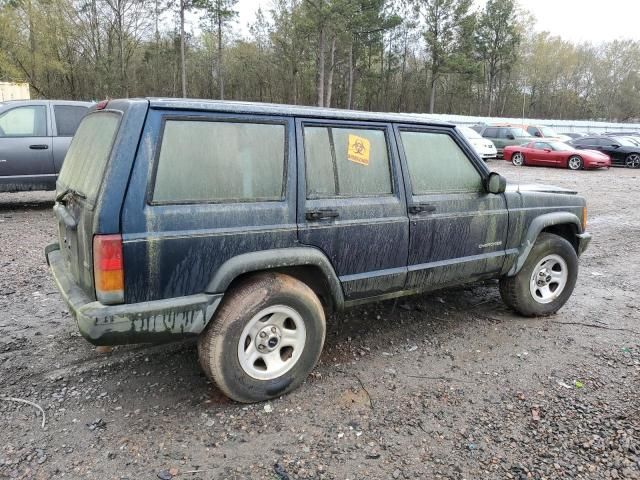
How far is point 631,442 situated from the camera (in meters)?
2.74

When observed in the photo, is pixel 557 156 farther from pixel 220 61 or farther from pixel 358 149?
pixel 220 61

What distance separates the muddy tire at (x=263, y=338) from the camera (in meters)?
2.84

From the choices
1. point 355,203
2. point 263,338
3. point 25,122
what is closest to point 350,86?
point 25,122

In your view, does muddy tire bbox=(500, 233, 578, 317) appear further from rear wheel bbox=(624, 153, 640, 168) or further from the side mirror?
rear wheel bbox=(624, 153, 640, 168)

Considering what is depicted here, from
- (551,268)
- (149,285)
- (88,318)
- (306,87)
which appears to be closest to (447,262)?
(551,268)

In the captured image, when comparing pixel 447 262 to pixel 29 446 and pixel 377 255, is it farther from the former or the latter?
pixel 29 446

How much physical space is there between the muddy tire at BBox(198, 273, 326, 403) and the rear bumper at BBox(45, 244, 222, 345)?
0.46 ft

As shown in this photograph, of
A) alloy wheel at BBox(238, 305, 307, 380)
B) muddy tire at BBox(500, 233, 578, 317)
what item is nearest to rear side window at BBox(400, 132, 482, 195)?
muddy tire at BBox(500, 233, 578, 317)

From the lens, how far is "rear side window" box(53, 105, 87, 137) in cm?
850

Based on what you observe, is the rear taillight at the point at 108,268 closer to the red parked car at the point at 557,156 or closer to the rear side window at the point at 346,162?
the rear side window at the point at 346,162

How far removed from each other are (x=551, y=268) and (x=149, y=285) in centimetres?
363

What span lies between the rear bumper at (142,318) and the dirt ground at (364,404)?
0.58 metres

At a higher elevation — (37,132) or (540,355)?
(37,132)

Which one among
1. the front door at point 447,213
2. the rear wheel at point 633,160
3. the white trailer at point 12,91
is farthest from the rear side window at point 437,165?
the white trailer at point 12,91
